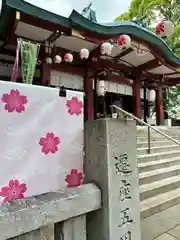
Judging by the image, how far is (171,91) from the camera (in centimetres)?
1625

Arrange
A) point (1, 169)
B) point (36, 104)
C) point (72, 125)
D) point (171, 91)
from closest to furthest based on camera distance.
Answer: point (1, 169), point (36, 104), point (72, 125), point (171, 91)

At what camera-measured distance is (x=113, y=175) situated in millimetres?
1579

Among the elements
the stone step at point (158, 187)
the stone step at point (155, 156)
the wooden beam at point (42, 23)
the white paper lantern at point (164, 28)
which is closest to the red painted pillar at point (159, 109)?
the stone step at point (155, 156)

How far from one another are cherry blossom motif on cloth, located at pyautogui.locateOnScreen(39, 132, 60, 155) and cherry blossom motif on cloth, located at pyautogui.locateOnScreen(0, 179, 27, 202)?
0.28 metres

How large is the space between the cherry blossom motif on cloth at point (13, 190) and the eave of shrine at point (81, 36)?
5307 millimetres

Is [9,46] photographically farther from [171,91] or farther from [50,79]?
[171,91]

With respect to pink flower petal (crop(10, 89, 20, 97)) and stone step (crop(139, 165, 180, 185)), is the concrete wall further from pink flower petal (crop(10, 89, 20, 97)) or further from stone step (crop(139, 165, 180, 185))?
stone step (crop(139, 165, 180, 185))

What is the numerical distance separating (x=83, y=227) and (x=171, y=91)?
54.2 feet

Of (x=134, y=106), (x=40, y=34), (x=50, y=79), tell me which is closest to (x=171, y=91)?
(x=134, y=106)

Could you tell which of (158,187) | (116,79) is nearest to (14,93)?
(158,187)

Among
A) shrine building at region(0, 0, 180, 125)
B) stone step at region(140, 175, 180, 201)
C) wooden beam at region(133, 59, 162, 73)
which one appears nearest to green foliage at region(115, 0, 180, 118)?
shrine building at region(0, 0, 180, 125)

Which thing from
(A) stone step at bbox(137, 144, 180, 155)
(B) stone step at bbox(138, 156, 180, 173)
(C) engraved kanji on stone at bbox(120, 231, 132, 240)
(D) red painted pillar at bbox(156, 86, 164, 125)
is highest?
(D) red painted pillar at bbox(156, 86, 164, 125)

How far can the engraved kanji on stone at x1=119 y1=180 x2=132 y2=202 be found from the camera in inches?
64.5

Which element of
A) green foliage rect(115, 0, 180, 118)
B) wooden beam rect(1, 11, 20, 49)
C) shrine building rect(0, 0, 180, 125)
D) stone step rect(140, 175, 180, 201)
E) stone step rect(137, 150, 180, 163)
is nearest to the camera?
stone step rect(140, 175, 180, 201)
